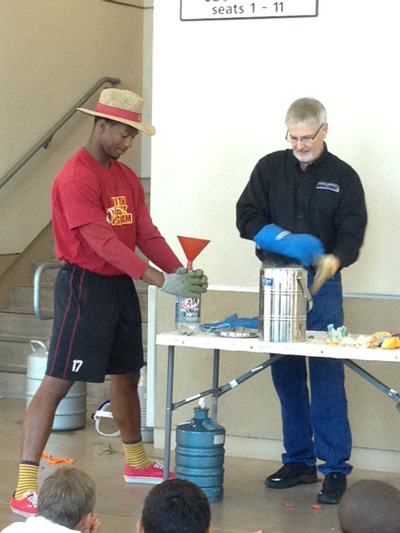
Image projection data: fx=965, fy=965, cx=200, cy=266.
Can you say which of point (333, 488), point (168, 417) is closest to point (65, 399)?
point (168, 417)

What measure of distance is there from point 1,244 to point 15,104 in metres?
1.03

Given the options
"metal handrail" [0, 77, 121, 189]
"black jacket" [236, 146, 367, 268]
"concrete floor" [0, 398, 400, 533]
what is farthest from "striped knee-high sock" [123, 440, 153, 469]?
"metal handrail" [0, 77, 121, 189]

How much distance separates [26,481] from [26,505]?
0.32ft

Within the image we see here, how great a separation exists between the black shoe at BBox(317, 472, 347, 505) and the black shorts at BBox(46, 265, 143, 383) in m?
1.04

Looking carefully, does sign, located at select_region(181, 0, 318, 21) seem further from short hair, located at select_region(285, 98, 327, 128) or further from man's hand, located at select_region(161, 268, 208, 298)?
man's hand, located at select_region(161, 268, 208, 298)

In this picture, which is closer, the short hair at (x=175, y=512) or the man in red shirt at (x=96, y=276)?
the short hair at (x=175, y=512)

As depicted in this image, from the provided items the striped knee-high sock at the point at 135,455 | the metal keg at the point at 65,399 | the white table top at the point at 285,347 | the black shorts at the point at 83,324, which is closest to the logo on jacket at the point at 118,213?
the black shorts at the point at 83,324

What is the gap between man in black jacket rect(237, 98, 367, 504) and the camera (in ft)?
13.0

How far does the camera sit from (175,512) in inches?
80.0

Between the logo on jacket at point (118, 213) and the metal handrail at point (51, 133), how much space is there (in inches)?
121

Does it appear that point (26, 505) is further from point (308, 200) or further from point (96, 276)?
point (308, 200)

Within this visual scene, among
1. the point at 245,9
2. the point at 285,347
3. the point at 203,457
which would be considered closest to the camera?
the point at 285,347

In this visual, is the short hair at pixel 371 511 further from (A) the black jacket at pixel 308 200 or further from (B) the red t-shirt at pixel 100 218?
(A) the black jacket at pixel 308 200

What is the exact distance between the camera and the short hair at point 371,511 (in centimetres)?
187
